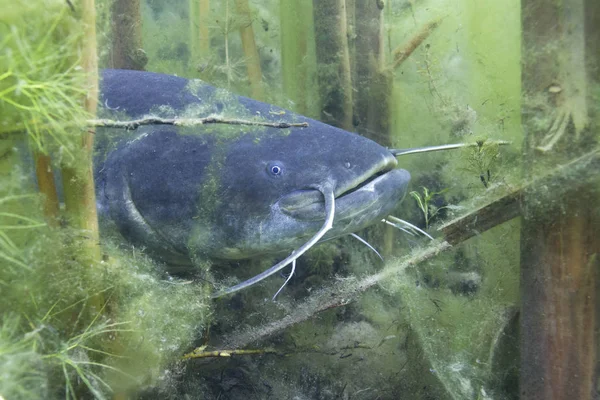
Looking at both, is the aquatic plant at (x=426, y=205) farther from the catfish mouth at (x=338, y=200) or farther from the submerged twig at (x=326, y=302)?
the catfish mouth at (x=338, y=200)

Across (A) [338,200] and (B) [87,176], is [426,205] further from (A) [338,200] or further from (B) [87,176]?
(B) [87,176]

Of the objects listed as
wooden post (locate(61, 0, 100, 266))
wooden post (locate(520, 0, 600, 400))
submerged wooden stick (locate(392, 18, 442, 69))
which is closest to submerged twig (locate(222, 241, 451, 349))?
wooden post (locate(520, 0, 600, 400))

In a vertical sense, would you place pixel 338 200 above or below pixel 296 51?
below

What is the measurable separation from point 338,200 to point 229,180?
50cm

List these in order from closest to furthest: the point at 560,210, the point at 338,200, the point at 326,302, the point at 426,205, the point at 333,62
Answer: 1. the point at 560,210
2. the point at 338,200
3. the point at 326,302
4. the point at 426,205
5. the point at 333,62

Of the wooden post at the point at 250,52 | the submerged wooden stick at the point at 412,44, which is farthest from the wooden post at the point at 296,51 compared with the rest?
the submerged wooden stick at the point at 412,44

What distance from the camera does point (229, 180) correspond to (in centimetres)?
213

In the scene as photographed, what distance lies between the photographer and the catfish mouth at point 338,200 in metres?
2.04

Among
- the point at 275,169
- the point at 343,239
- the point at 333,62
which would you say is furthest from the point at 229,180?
the point at 333,62

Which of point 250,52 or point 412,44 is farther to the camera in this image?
point 250,52

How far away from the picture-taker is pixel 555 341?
68.1 inches

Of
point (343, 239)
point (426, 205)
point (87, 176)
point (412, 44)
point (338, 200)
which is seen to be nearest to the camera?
point (87, 176)

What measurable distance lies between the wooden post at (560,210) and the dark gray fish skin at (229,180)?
62cm

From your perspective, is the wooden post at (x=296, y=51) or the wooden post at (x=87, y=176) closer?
the wooden post at (x=87, y=176)
